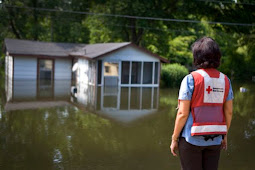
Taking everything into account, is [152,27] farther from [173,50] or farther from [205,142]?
[205,142]

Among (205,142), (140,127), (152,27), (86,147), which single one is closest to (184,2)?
(152,27)

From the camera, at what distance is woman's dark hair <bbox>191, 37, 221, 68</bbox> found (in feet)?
9.55

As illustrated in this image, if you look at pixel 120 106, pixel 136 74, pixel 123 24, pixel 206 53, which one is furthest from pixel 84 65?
pixel 206 53

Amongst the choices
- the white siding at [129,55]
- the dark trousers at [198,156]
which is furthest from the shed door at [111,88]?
the dark trousers at [198,156]

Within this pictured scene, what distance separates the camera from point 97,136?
804 centimetres

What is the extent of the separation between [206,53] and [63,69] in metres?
23.8

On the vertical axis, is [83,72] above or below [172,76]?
above

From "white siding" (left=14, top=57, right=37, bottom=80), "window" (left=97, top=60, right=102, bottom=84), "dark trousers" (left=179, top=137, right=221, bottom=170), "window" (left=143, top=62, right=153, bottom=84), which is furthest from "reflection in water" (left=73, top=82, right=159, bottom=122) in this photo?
"white siding" (left=14, top=57, right=37, bottom=80)

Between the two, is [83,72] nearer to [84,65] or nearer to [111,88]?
[84,65]

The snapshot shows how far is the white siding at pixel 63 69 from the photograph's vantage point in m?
25.6

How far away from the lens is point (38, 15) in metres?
32.2

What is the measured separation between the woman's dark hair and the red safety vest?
0.07m

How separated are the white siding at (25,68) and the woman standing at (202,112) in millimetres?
22655

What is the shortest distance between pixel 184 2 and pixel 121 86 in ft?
28.8
